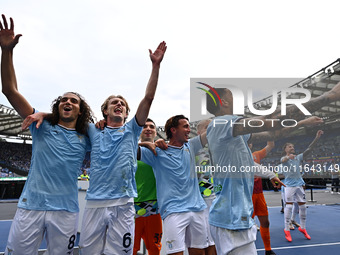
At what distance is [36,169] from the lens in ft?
7.75

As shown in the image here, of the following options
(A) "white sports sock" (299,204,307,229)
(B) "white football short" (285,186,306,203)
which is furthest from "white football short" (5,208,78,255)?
(B) "white football short" (285,186,306,203)

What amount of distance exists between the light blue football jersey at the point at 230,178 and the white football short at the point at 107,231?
0.75 meters

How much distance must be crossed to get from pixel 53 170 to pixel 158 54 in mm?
1532

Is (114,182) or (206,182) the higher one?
(114,182)

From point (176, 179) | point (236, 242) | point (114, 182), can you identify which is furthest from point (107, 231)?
point (236, 242)

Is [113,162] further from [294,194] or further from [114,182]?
[294,194]

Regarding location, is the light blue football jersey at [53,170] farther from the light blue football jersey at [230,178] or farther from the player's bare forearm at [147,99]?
the light blue football jersey at [230,178]

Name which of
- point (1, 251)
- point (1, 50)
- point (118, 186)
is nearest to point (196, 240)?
point (118, 186)

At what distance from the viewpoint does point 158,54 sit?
2758 mm

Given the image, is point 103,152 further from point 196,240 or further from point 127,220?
point 196,240

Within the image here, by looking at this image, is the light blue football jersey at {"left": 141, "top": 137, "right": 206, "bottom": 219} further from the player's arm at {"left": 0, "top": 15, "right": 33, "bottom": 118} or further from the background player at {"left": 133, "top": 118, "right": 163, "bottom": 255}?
the player's arm at {"left": 0, "top": 15, "right": 33, "bottom": 118}

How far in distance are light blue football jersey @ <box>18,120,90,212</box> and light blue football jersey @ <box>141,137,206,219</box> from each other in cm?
94

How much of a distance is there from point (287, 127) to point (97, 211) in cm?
171

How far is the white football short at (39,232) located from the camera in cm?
212
